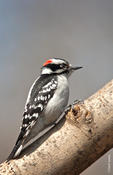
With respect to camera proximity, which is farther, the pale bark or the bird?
the bird

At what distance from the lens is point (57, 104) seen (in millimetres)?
3248

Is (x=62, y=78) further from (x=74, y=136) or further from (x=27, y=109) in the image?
(x=74, y=136)

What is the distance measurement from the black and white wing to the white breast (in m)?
0.04

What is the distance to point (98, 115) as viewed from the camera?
91.8 inches

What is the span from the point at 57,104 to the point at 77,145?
0.98 metres

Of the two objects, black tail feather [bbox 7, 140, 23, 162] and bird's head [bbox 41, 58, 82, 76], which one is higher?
bird's head [bbox 41, 58, 82, 76]

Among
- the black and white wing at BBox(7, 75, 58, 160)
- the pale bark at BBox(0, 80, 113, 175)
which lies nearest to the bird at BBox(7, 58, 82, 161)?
the black and white wing at BBox(7, 75, 58, 160)

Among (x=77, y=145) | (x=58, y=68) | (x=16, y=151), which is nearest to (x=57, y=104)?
(x=58, y=68)

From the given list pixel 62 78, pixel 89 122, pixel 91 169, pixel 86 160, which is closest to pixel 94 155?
pixel 86 160

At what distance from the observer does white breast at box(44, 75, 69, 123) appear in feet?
10.5

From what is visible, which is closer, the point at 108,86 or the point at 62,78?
the point at 108,86

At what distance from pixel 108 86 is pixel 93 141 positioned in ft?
1.34

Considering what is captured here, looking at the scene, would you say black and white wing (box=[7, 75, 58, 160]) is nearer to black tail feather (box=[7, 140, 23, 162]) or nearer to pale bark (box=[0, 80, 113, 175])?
black tail feather (box=[7, 140, 23, 162])

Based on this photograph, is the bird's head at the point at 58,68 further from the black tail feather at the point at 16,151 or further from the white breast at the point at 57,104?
the black tail feather at the point at 16,151
